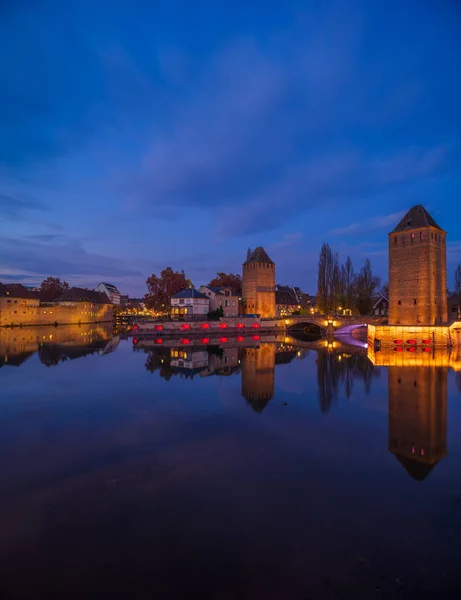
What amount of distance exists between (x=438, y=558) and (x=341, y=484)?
195cm

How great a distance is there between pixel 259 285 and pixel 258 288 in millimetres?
443

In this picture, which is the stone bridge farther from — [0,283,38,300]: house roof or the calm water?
[0,283,38,300]: house roof

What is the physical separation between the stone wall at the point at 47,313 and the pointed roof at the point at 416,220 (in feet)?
158

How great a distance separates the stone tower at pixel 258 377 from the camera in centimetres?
1282

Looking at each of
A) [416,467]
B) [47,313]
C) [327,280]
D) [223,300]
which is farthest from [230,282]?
[416,467]

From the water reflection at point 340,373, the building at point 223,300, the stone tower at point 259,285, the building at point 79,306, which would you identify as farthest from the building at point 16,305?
the water reflection at point 340,373

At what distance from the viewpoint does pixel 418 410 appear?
11195mm

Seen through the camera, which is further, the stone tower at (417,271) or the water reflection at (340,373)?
the stone tower at (417,271)

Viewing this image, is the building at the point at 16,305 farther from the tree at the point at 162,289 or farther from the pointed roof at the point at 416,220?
the pointed roof at the point at 416,220

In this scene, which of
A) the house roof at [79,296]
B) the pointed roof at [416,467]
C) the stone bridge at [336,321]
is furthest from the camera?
the house roof at [79,296]

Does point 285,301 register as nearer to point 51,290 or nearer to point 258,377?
point 51,290

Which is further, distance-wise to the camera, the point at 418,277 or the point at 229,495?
the point at 418,277

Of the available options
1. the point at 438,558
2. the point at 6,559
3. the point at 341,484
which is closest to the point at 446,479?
the point at 341,484

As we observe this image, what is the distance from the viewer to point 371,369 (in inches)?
736
